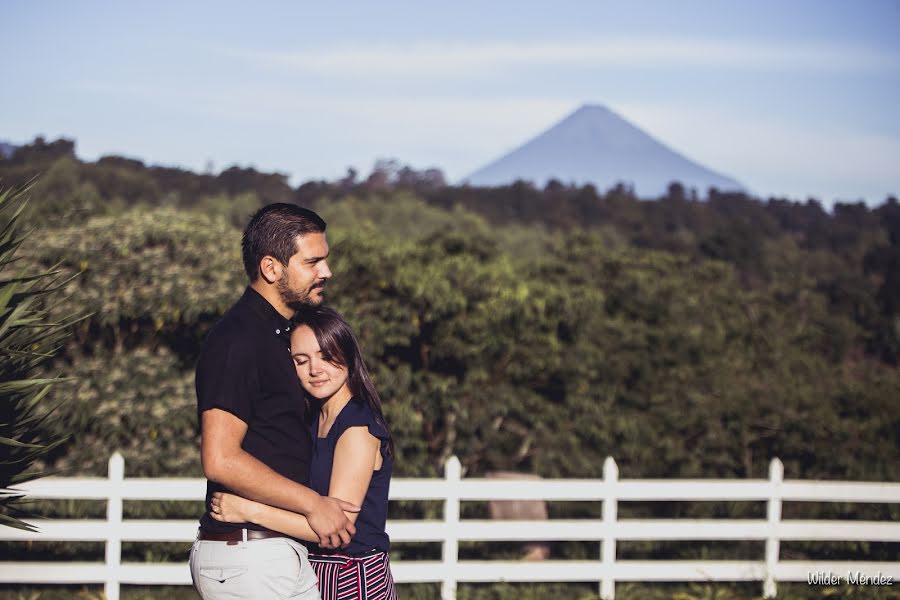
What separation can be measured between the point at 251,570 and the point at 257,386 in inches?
21.7

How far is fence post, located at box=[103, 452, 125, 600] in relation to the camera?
22.1 ft

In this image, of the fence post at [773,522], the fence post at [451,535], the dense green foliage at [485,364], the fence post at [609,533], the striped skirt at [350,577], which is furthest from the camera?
the dense green foliage at [485,364]

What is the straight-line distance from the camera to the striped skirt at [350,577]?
308 cm

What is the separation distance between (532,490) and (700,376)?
10.3m

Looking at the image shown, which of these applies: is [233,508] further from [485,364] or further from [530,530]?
[485,364]

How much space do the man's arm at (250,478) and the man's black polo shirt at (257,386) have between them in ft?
0.17

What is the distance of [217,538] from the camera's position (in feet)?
9.53

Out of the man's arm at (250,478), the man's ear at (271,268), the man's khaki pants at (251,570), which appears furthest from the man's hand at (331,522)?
the man's ear at (271,268)

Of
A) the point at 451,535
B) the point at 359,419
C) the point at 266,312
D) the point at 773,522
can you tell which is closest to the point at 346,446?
the point at 359,419

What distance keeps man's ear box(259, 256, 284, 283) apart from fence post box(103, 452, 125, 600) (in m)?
4.23

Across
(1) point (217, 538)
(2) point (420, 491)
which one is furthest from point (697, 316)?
(1) point (217, 538)

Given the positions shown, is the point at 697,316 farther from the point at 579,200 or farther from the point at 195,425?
the point at 579,200

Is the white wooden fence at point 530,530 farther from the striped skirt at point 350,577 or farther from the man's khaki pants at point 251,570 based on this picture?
the man's khaki pants at point 251,570

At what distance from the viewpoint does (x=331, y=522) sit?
2857mm
